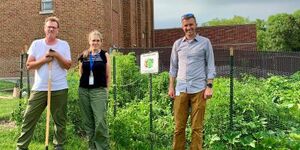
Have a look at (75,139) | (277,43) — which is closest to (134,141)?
(75,139)

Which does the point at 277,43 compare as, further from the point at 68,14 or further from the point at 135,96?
the point at 135,96

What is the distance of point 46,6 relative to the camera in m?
25.8

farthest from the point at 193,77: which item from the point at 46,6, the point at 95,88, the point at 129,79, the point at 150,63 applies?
the point at 46,6

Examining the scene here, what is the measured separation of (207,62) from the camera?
22.2 ft

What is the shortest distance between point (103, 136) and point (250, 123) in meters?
2.65

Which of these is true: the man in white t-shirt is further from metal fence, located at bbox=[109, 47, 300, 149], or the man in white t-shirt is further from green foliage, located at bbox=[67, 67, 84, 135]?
metal fence, located at bbox=[109, 47, 300, 149]

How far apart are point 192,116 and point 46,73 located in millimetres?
2132

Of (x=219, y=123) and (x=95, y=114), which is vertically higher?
(x=95, y=114)

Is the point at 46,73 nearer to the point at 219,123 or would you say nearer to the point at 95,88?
the point at 95,88

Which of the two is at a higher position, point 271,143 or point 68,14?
point 68,14

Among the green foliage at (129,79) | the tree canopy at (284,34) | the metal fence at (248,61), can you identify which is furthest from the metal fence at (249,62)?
the tree canopy at (284,34)

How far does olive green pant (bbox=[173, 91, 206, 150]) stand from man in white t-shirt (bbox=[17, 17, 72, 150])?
5.49 feet

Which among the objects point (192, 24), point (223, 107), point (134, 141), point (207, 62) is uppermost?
point (192, 24)

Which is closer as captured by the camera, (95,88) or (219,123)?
(95,88)
